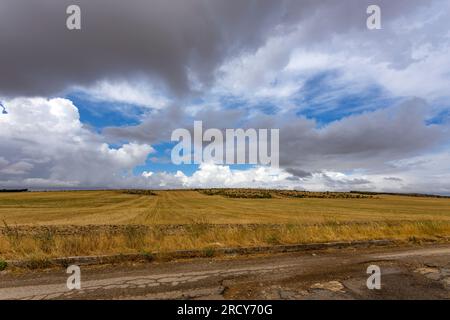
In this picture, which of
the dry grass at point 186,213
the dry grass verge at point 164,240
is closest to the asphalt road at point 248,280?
the dry grass verge at point 164,240

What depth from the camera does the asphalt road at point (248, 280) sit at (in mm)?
5926

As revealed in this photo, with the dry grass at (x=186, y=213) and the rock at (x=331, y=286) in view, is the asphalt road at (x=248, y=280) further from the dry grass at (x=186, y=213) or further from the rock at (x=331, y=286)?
the dry grass at (x=186, y=213)

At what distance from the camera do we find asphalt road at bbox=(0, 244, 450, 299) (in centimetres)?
593

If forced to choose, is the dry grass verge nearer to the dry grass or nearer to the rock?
the rock

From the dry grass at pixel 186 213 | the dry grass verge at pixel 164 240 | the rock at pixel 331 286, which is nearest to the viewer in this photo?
the rock at pixel 331 286

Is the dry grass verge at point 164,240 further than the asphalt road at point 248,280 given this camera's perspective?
Yes

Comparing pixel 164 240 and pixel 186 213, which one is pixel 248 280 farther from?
pixel 186 213

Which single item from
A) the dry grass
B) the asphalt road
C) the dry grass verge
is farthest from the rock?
the dry grass

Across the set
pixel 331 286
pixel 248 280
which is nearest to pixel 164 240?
pixel 248 280

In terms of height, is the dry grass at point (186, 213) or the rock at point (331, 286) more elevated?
the rock at point (331, 286)
